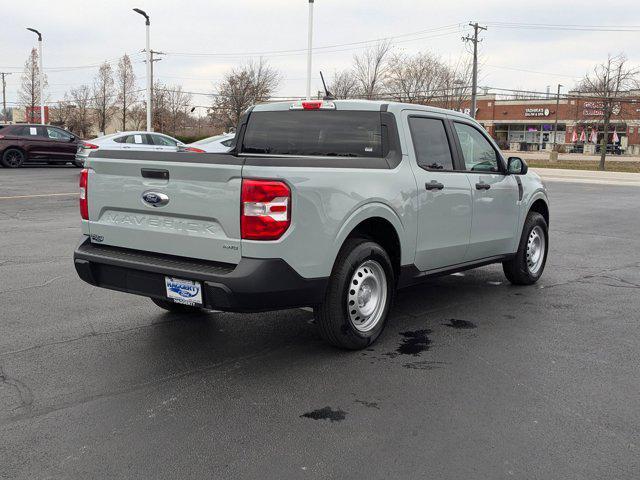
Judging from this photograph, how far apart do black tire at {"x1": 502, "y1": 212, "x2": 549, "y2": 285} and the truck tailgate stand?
12.9 feet

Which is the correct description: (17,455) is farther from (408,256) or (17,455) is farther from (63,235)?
(63,235)

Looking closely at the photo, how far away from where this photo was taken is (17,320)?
5.50m

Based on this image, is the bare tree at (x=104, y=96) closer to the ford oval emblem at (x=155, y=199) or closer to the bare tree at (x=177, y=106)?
the bare tree at (x=177, y=106)

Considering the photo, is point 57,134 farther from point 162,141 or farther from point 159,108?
point 159,108

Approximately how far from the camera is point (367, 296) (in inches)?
195

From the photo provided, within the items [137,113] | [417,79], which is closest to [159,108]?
[137,113]

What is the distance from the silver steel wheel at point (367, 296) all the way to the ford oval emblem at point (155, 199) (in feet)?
4.67

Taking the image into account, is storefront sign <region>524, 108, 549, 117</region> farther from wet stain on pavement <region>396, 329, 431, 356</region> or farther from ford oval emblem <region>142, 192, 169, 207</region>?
ford oval emblem <region>142, 192, 169, 207</region>

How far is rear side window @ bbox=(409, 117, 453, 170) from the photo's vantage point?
5.40m

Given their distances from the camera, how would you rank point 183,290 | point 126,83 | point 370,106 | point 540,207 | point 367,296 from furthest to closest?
point 126,83 → point 540,207 → point 370,106 → point 367,296 → point 183,290

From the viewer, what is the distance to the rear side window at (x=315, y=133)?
5277mm

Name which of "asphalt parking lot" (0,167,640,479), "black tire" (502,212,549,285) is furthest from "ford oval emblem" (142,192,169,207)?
"black tire" (502,212,549,285)

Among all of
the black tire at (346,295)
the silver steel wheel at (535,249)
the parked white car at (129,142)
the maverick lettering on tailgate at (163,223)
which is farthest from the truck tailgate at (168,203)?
the parked white car at (129,142)

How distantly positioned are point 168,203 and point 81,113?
76310mm
